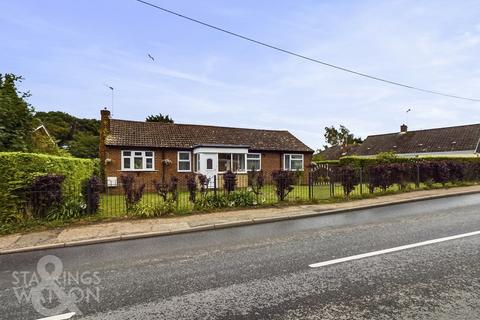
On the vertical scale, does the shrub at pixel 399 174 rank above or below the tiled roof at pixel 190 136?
below

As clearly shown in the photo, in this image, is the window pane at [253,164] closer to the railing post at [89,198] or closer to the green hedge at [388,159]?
the green hedge at [388,159]

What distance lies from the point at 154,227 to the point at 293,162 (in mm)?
19250

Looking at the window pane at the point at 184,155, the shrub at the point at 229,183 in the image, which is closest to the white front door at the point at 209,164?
the window pane at the point at 184,155

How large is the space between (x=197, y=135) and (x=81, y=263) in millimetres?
19623

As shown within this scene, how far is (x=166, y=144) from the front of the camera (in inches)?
898

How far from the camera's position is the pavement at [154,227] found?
25.0 ft

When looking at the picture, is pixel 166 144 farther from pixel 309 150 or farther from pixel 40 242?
pixel 40 242

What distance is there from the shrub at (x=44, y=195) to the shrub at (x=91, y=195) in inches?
30.6

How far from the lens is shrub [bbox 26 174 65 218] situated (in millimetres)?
9344

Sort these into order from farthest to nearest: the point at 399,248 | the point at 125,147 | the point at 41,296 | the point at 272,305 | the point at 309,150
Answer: the point at 309,150
the point at 125,147
the point at 399,248
the point at 41,296
the point at 272,305

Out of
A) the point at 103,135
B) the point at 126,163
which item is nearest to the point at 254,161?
the point at 126,163

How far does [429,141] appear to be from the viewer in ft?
141

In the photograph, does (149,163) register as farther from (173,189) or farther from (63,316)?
(63,316)

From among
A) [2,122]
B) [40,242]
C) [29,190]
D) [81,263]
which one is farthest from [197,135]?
[81,263]
